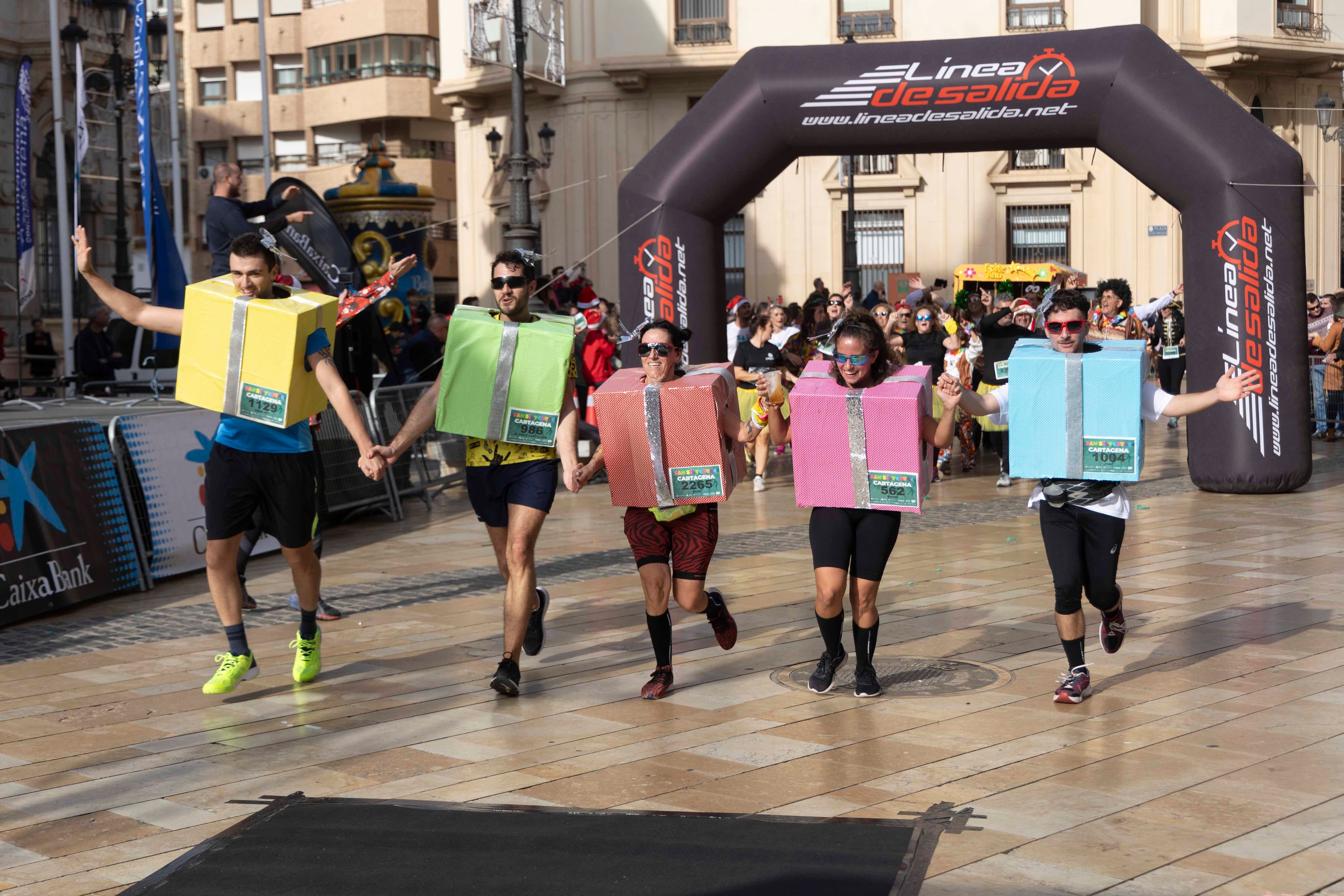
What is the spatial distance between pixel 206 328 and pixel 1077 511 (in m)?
3.79

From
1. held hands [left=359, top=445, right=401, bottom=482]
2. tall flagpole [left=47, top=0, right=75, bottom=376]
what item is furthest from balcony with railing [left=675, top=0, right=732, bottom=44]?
held hands [left=359, top=445, right=401, bottom=482]

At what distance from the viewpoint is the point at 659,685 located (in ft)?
21.2

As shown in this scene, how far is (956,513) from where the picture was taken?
12727 mm

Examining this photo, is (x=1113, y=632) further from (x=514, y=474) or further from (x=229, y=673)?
(x=229, y=673)

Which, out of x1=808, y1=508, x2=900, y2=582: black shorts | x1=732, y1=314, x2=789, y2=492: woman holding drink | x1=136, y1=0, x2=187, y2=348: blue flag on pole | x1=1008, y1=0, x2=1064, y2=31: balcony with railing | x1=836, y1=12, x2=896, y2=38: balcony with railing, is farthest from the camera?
x1=836, y1=12, x2=896, y2=38: balcony with railing

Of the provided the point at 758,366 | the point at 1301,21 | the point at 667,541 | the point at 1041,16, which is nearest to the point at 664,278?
the point at 758,366

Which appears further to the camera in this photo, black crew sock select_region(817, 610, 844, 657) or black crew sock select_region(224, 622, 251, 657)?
black crew sock select_region(224, 622, 251, 657)

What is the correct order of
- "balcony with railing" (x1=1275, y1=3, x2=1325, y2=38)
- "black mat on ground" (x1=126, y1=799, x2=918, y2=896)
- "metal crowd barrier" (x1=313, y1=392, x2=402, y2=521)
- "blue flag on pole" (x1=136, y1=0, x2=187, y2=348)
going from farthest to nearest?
"balcony with railing" (x1=1275, y1=3, x2=1325, y2=38) → "blue flag on pole" (x1=136, y1=0, x2=187, y2=348) → "metal crowd barrier" (x1=313, y1=392, x2=402, y2=521) → "black mat on ground" (x1=126, y1=799, x2=918, y2=896)

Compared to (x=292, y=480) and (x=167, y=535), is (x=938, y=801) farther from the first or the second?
(x=167, y=535)

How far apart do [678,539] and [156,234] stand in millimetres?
13260

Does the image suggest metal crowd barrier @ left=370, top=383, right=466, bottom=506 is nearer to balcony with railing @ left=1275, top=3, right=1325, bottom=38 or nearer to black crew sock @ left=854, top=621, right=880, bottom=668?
black crew sock @ left=854, top=621, right=880, bottom=668

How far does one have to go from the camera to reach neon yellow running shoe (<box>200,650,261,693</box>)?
649 cm

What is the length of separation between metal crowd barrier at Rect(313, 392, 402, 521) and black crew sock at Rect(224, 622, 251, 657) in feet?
17.5

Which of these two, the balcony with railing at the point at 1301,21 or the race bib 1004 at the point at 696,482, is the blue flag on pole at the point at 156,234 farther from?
the balcony with railing at the point at 1301,21
